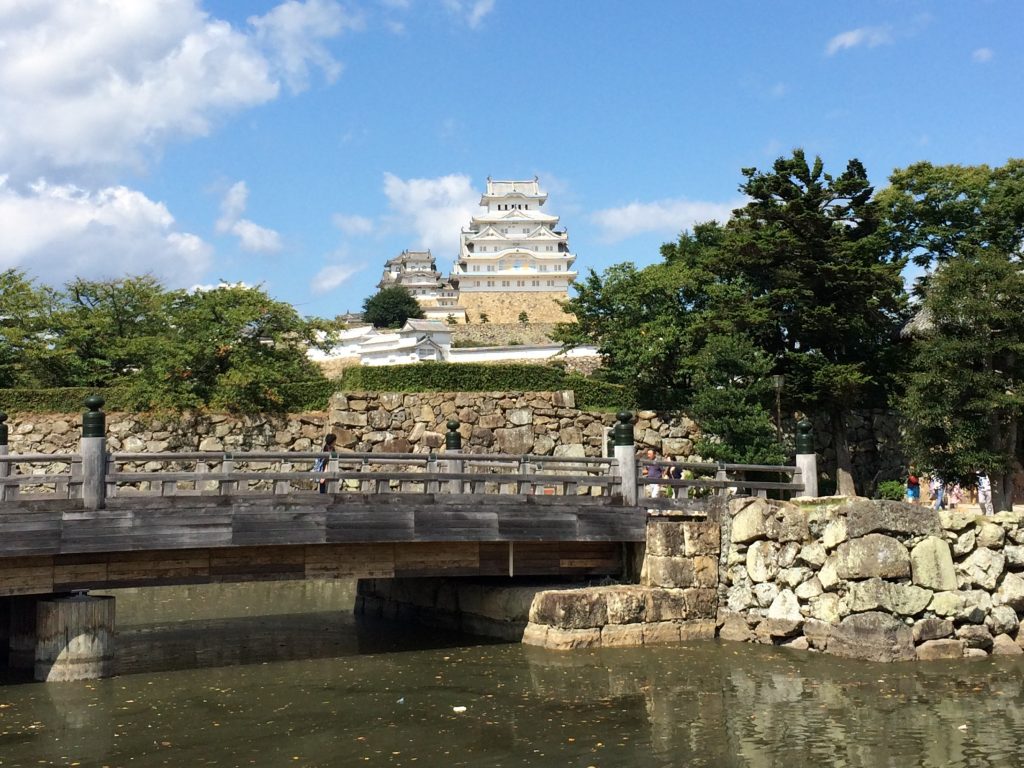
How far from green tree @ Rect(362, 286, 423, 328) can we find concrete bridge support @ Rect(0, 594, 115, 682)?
2384 inches

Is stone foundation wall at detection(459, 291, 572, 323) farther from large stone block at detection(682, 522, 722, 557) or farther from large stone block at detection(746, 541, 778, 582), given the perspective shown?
large stone block at detection(746, 541, 778, 582)

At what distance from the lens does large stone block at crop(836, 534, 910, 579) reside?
14859 mm

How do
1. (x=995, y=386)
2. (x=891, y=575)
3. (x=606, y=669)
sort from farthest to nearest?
(x=995, y=386) < (x=891, y=575) < (x=606, y=669)

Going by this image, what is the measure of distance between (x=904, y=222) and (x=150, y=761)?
2742cm

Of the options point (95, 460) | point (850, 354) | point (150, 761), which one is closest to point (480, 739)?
point (150, 761)

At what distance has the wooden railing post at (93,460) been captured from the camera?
13.1 meters

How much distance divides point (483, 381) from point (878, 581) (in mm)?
16695

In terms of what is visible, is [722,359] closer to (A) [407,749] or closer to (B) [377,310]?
(A) [407,749]

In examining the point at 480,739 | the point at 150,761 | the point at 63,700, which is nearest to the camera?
the point at 150,761

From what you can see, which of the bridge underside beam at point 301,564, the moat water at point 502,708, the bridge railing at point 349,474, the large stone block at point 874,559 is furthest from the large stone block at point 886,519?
the bridge underside beam at point 301,564

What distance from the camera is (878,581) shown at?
1482 cm

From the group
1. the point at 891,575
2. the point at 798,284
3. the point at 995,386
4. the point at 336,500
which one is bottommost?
the point at 891,575

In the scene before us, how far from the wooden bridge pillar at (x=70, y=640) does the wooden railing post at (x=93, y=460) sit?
54.1 inches

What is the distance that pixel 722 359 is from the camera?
2605 cm
